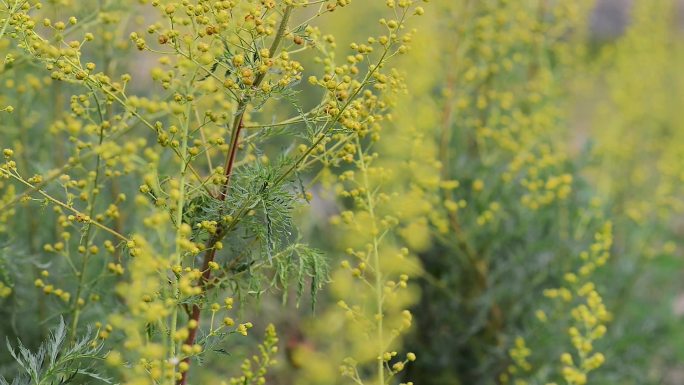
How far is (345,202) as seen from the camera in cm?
441

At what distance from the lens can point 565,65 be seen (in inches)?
173

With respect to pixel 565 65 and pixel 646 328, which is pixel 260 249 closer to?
pixel 646 328

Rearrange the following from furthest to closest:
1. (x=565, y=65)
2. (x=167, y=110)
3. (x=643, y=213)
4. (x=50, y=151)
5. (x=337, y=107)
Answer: (x=565, y=65) → (x=643, y=213) → (x=50, y=151) → (x=337, y=107) → (x=167, y=110)

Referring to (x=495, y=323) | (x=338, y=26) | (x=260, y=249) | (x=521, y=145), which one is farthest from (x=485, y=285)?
(x=338, y=26)

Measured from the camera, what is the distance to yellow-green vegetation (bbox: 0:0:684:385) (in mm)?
1705

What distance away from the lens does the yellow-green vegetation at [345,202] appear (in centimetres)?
171

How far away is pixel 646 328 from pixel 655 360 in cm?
62

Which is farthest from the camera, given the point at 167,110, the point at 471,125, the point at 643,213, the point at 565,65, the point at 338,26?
the point at 338,26

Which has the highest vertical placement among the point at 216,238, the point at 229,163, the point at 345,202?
the point at 345,202

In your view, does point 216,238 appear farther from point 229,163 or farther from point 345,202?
point 345,202

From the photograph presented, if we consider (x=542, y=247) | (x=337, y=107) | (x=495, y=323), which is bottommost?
(x=337, y=107)

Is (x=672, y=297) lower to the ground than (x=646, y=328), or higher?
higher

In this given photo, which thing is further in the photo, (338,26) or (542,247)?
(338,26)

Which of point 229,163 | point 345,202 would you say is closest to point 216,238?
point 229,163
